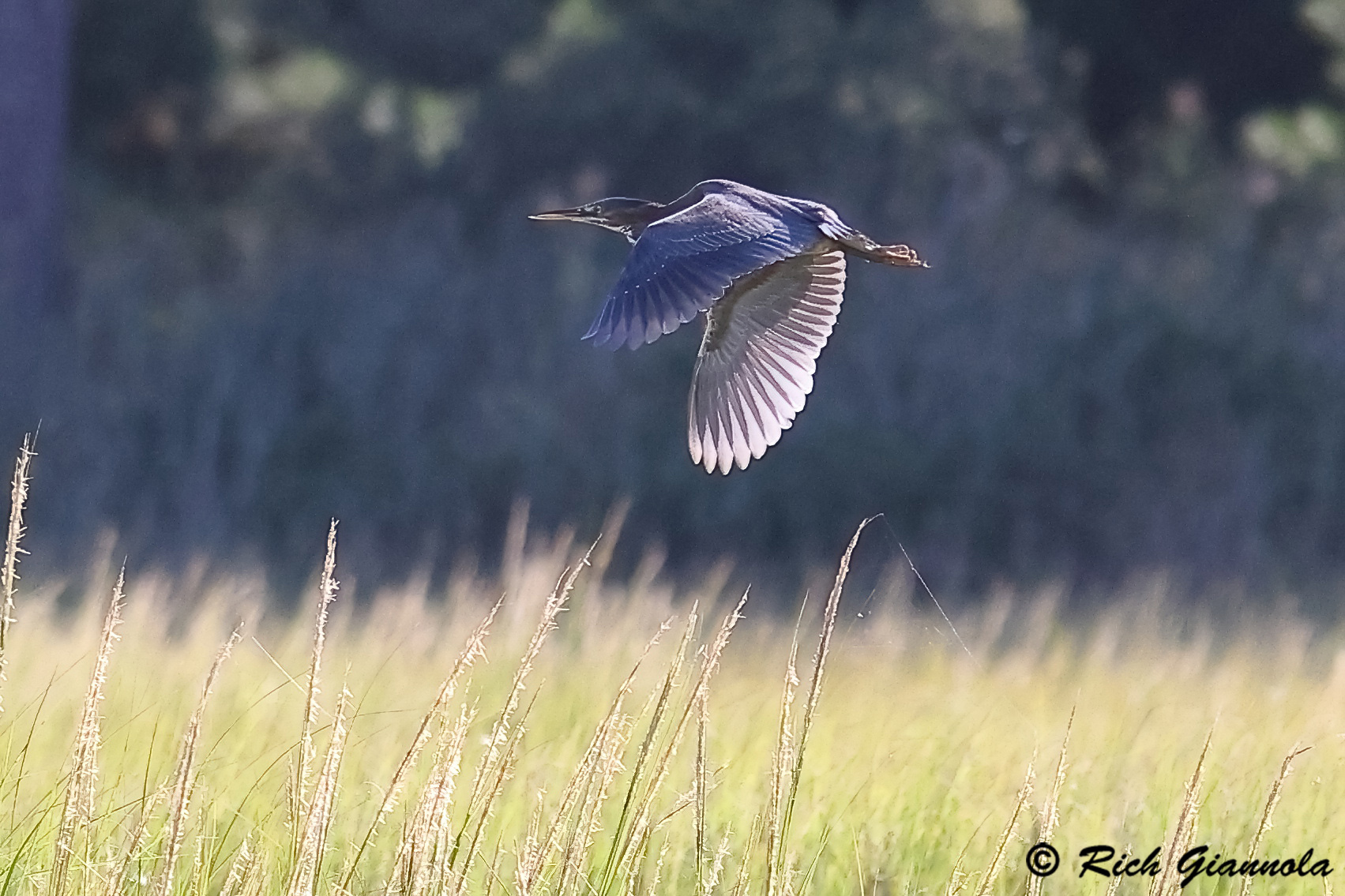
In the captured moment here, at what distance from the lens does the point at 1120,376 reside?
8.82 metres

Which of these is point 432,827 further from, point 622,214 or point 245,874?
point 622,214

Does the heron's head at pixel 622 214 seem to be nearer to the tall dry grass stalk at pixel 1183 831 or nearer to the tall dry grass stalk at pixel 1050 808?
the tall dry grass stalk at pixel 1050 808

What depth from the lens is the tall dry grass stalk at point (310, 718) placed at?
5.51ft

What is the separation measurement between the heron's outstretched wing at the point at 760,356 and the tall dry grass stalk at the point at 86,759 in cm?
116

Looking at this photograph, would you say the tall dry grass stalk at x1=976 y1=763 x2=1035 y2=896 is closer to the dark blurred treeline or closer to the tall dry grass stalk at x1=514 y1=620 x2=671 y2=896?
the tall dry grass stalk at x1=514 y1=620 x2=671 y2=896

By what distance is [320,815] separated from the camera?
1.76 m

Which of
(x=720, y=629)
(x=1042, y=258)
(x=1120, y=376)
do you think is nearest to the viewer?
(x=720, y=629)

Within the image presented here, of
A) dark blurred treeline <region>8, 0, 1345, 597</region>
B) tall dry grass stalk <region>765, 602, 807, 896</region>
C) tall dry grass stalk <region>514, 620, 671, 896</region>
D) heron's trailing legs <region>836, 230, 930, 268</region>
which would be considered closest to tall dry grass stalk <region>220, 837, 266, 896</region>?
tall dry grass stalk <region>514, 620, 671, 896</region>

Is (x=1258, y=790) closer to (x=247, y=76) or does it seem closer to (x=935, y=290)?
(x=935, y=290)

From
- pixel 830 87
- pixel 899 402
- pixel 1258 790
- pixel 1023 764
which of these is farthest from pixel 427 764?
pixel 830 87

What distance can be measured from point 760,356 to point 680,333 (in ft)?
19.6

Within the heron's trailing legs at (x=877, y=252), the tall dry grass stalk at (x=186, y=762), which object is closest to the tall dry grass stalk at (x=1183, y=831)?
the tall dry grass stalk at (x=186, y=762)

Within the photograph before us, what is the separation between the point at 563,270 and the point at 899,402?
70.5 inches

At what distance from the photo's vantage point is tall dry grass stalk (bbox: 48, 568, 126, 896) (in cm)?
170
